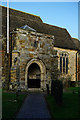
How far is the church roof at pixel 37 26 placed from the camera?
83.0 feet

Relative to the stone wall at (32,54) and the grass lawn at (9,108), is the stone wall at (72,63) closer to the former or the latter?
the stone wall at (32,54)

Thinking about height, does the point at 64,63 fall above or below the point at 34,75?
above

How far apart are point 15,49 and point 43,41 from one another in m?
4.29

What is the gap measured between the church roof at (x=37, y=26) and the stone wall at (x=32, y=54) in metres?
4.09

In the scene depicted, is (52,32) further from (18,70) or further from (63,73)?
(18,70)

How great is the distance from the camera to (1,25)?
23.3m

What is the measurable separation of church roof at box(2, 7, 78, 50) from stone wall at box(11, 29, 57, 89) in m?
4.09

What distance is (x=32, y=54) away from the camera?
2033 cm

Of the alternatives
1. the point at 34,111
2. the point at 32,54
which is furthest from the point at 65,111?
the point at 32,54

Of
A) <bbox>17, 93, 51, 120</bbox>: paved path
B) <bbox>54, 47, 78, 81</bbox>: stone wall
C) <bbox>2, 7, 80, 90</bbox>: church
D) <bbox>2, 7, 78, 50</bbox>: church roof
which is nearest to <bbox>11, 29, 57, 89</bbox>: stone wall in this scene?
<bbox>2, 7, 80, 90</bbox>: church

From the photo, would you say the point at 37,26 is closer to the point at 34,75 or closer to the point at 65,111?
the point at 34,75

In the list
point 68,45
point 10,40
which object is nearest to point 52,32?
point 68,45

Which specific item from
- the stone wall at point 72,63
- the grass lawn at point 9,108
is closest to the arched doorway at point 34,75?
the stone wall at point 72,63

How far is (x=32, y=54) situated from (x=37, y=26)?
8.58 meters
